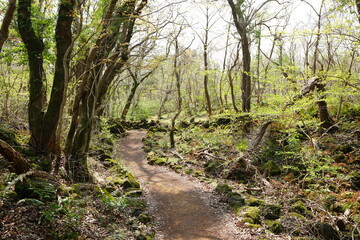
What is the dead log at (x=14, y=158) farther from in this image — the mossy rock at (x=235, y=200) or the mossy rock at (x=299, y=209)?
the mossy rock at (x=299, y=209)

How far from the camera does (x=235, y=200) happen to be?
6512mm

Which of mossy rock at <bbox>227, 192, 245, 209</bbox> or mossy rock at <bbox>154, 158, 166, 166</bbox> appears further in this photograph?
mossy rock at <bbox>154, 158, 166, 166</bbox>

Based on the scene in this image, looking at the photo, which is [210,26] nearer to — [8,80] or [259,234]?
[8,80]

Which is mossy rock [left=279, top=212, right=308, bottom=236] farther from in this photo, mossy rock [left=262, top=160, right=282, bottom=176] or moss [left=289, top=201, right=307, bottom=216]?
mossy rock [left=262, top=160, right=282, bottom=176]

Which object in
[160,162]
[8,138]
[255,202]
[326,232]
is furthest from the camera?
[160,162]

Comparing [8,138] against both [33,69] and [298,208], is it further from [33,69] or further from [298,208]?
[298,208]

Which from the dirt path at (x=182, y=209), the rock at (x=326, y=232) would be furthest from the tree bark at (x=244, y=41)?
the rock at (x=326, y=232)

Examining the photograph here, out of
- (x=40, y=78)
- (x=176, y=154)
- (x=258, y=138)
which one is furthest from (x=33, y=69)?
(x=258, y=138)

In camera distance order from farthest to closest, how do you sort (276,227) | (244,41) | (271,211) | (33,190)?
1. (244,41)
2. (271,211)
3. (276,227)
4. (33,190)

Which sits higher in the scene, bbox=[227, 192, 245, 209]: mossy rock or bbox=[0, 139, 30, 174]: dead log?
bbox=[0, 139, 30, 174]: dead log

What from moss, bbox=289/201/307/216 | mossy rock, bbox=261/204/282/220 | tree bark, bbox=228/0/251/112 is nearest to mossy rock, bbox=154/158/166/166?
tree bark, bbox=228/0/251/112

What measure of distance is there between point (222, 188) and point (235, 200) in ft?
3.05

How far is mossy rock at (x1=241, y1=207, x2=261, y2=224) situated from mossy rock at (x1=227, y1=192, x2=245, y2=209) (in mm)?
363

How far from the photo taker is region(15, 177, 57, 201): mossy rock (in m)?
3.79
